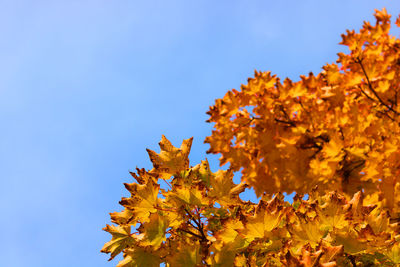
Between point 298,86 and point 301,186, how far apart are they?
4.24 ft

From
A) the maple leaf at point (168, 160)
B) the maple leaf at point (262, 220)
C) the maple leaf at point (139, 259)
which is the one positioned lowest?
the maple leaf at point (262, 220)

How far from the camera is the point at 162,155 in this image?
151cm

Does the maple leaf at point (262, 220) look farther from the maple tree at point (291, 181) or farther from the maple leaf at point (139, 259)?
the maple leaf at point (139, 259)

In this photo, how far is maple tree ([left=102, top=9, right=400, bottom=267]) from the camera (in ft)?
4.38

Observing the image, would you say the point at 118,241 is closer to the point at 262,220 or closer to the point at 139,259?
Result: the point at 139,259

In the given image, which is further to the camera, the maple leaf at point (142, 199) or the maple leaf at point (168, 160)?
the maple leaf at point (168, 160)

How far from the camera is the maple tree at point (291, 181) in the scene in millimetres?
1334

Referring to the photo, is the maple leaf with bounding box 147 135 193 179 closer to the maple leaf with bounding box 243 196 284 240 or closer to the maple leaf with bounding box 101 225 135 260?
the maple leaf with bounding box 101 225 135 260

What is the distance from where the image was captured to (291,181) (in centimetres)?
453

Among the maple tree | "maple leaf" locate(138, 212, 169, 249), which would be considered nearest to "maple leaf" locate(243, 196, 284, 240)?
the maple tree

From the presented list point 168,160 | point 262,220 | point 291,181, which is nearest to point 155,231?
point 168,160

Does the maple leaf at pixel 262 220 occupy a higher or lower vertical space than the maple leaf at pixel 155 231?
lower

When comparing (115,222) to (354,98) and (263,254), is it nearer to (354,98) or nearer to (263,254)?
(263,254)

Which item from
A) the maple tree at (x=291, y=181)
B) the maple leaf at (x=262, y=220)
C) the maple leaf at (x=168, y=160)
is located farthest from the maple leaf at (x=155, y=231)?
the maple leaf at (x=262, y=220)
